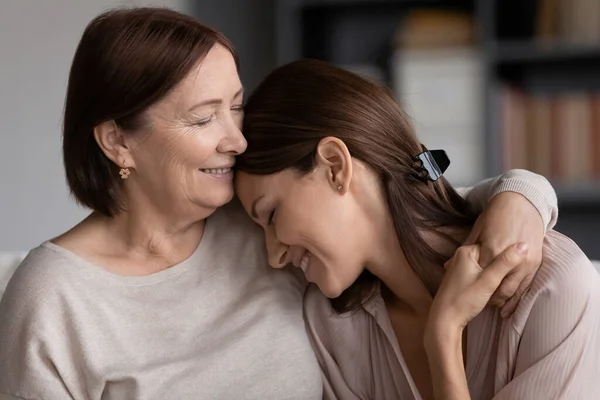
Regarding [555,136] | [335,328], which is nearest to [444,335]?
[335,328]

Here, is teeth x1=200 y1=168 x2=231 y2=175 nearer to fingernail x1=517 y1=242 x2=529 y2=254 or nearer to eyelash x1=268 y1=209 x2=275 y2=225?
eyelash x1=268 y1=209 x2=275 y2=225

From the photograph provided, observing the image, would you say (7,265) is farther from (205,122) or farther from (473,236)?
(473,236)

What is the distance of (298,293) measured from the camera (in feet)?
5.31

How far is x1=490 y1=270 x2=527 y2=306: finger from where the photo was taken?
135 cm

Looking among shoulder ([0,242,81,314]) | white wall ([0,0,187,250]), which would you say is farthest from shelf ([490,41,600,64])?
shoulder ([0,242,81,314])

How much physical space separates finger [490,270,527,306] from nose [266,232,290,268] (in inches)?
13.6

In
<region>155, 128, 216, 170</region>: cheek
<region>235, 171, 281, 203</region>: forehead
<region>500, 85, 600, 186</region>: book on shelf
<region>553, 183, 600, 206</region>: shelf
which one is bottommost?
<region>553, 183, 600, 206</region>: shelf

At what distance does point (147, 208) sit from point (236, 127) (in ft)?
0.68

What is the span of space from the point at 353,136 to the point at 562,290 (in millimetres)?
386

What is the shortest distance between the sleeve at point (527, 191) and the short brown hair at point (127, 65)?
0.47 meters

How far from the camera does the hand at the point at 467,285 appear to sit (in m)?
1.31

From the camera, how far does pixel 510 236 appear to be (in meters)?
1.34

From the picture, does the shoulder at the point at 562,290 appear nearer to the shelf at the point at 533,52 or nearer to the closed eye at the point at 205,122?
the closed eye at the point at 205,122

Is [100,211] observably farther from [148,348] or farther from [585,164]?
[585,164]
